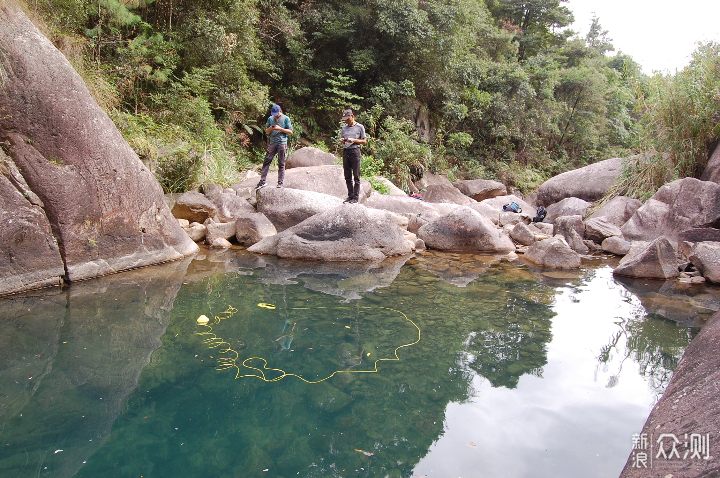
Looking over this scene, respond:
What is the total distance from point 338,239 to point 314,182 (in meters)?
3.54

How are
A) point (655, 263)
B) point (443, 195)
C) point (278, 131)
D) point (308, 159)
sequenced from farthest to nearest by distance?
point (443, 195) < point (308, 159) < point (278, 131) < point (655, 263)

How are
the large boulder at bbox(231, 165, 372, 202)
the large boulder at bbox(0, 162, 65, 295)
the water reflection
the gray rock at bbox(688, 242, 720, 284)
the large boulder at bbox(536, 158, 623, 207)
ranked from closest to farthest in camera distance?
the water reflection → the large boulder at bbox(0, 162, 65, 295) → the gray rock at bbox(688, 242, 720, 284) → the large boulder at bbox(231, 165, 372, 202) → the large boulder at bbox(536, 158, 623, 207)

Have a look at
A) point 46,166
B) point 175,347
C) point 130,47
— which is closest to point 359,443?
point 175,347

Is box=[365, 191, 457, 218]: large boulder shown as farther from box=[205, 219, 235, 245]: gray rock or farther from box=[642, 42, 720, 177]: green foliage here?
box=[642, 42, 720, 177]: green foliage

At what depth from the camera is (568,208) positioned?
1324cm

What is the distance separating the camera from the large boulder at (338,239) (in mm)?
7715

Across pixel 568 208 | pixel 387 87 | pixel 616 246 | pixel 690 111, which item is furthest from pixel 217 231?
pixel 690 111

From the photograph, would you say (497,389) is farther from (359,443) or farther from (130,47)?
(130,47)

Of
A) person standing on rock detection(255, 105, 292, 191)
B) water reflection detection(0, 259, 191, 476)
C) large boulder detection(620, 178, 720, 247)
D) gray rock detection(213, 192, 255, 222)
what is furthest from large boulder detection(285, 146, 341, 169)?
water reflection detection(0, 259, 191, 476)

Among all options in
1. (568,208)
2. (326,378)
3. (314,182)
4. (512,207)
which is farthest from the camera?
(512,207)

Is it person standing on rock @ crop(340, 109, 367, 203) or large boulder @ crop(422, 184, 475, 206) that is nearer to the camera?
person standing on rock @ crop(340, 109, 367, 203)

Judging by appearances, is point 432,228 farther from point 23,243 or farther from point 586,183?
point 586,183

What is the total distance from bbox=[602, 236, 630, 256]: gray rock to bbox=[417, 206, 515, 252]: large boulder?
7.45 ft

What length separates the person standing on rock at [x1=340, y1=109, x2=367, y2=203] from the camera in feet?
27.8
